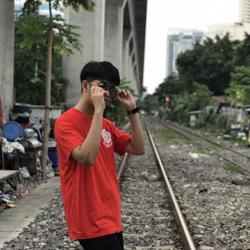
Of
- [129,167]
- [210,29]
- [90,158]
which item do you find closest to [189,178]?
[129,167]

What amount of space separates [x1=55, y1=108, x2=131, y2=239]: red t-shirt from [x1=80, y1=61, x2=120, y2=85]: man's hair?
0.74ft

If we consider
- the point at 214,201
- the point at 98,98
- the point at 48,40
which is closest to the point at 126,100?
the point at 98,98

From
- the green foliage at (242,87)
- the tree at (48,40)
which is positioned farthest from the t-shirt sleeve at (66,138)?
the green foliage at (242,87)

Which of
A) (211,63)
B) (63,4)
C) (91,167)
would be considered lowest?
(91,167)

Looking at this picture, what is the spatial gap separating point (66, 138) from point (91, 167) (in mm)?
214

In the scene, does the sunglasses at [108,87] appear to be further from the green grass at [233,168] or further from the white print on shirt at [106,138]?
Result: the green grass at [233,168]

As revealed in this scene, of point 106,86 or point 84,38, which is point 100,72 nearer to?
point 106,86

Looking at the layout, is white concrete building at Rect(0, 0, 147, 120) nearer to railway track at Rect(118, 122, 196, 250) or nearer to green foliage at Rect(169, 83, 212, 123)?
railway track at Rect(118, 122, 196, 250)

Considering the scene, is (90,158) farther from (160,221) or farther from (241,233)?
(160,221)

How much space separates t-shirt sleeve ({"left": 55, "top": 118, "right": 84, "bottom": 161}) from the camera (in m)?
3.42

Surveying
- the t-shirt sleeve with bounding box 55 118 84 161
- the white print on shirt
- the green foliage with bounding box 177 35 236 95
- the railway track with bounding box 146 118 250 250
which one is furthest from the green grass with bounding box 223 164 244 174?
the green foliage with bounding box 177 35 236 95

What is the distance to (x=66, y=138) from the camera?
3.45 meters

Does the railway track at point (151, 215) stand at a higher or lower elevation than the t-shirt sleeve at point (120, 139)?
lower

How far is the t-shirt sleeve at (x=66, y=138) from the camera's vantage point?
3.42 m
